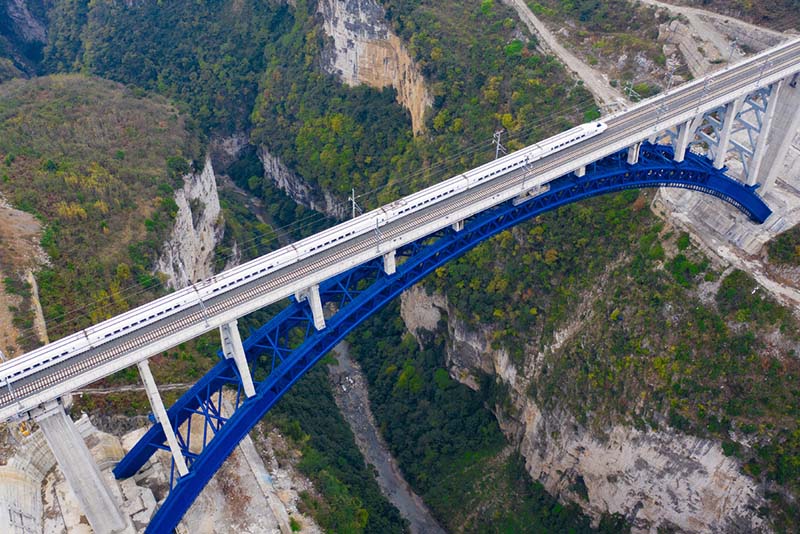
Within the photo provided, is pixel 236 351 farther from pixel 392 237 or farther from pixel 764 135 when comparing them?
pixel 764 135

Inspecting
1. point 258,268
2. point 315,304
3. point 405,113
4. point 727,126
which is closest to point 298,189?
point 405,113

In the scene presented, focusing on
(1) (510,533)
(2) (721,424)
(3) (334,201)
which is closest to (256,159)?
(3) (334,201)

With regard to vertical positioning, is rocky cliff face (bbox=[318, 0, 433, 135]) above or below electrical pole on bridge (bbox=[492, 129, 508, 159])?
above

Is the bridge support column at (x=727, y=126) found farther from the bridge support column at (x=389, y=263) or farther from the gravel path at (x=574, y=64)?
the bridge support column at (x=389, y=263)

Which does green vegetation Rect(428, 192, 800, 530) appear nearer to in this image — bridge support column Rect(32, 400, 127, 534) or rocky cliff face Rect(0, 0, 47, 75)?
bridge support column Rect(32, 400, 127, 534)

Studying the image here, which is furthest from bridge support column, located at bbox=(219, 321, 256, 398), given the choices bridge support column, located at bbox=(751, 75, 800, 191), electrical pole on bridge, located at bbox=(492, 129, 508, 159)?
bridge support column, located at bbox=(751, 75, 800, 191)

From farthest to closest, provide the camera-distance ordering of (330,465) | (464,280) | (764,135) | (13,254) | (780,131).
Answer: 1. (464,280)
2. (330,465)
3. (780,131)
4. (13,254)
5. (764,135)
